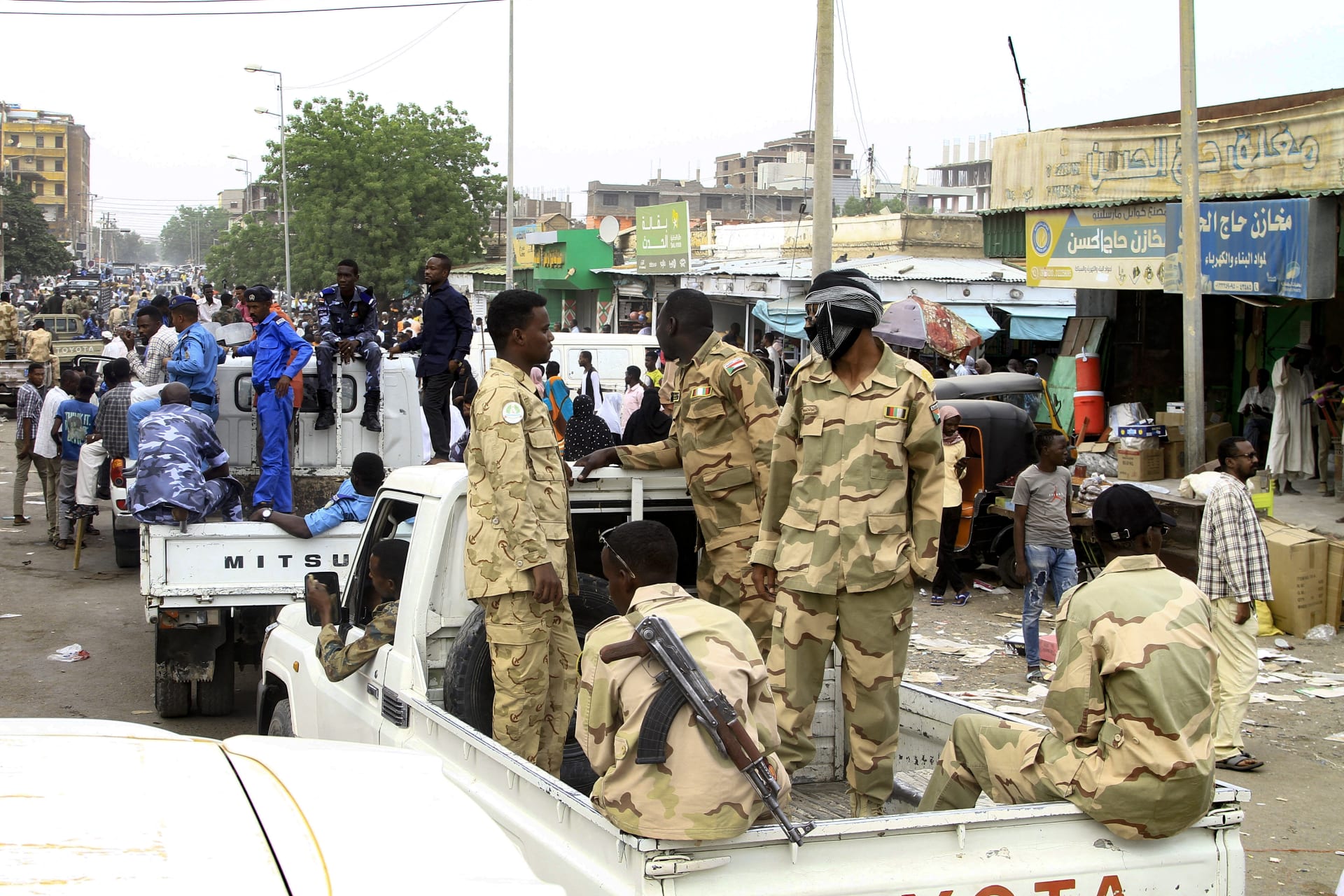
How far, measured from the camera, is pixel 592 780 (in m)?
4.52

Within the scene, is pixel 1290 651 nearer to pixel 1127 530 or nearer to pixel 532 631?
pixel 1127 530

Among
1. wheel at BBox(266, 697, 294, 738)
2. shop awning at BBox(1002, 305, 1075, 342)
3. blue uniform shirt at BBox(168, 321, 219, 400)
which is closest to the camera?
wheel at BBox(266, 697, 294, 738)

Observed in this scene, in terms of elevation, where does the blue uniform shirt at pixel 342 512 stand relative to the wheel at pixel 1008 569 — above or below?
above

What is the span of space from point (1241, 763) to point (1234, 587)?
3.28ft

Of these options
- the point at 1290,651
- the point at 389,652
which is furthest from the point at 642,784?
the point at 1290,651

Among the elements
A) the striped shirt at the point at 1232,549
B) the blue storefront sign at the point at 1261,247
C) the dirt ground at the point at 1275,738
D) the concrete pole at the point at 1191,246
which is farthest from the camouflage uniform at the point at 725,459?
the blue storefront sign at the point at 1261,247

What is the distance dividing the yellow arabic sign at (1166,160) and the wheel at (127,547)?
35.1 feet

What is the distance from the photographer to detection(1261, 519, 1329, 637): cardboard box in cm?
934

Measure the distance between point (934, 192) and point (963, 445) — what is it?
269 feet

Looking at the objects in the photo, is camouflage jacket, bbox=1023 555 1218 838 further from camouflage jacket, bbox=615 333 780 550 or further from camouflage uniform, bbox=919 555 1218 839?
camouflage jacket, bbox=615 333 780 550

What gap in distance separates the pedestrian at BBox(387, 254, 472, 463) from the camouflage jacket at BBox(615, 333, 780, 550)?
4026 mm

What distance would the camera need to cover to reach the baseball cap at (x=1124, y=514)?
3.69 m

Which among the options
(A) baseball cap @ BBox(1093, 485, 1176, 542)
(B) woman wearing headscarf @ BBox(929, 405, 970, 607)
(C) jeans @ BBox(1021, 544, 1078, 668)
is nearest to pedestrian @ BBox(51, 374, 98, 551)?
(B) woman wearing headscarf @ BBox(929, 405, 970, 607)

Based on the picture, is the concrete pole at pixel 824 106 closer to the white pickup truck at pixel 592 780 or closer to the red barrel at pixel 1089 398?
the red barrel at pixel 1089 398
